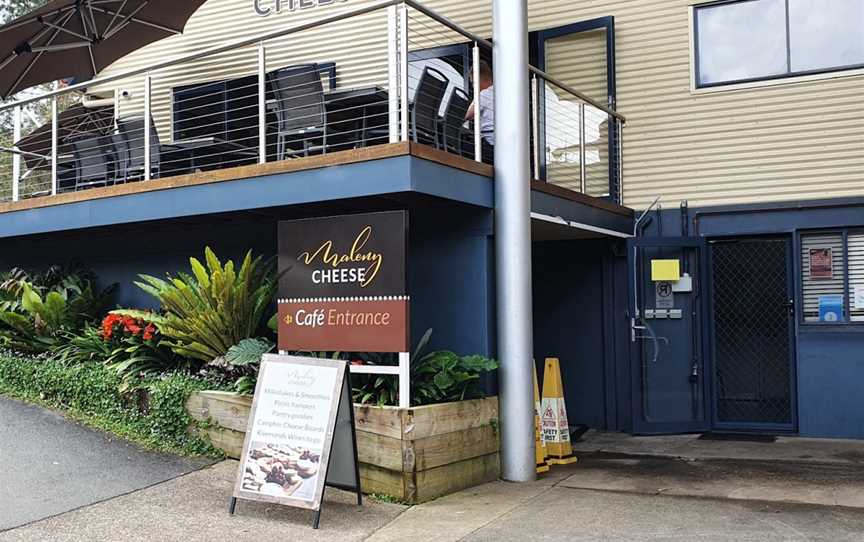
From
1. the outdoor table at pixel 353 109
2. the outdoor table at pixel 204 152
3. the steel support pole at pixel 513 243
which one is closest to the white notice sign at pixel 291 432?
the steel support pole at pixel 513 243

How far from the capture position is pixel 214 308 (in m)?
8.10

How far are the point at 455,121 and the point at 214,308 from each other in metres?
2.78

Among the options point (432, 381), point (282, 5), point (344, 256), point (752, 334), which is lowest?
point (432, 381)

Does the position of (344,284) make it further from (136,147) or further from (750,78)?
(750,78)

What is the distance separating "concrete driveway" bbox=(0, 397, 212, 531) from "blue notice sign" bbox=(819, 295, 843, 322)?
20.7 feet

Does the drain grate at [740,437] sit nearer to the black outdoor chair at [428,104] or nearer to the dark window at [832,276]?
the dark window at [832,276]

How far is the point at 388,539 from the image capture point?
18.7 ft

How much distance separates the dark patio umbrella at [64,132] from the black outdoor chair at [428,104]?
4.45m

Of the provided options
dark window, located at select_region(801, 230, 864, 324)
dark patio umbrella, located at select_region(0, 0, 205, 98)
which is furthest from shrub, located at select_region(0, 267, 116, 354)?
dark window, located at select_region(801, 230, 864, 324)

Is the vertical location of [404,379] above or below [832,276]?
below

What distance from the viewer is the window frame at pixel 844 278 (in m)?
9.20

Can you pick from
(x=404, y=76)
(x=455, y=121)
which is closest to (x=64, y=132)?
(x=455, y=121)

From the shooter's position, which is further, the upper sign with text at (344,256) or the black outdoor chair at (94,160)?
the black outdoor chair at (94,160)

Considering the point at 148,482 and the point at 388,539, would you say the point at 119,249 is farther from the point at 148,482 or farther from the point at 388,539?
the point at 388,539
